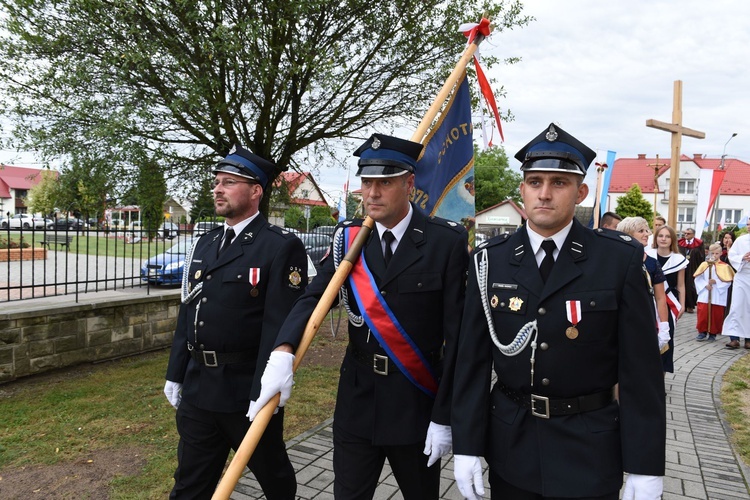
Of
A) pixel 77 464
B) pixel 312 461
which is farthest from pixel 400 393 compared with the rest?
pixel 77 464

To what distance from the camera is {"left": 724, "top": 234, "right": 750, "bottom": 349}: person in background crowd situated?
940 centimetres

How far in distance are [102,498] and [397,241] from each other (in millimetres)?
2832

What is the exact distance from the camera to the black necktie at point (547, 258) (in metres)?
2.19

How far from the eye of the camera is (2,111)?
6648 mm

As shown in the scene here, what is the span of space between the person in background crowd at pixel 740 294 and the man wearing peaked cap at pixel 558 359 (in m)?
9.12

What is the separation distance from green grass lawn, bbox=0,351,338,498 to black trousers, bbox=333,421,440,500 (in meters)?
1.81

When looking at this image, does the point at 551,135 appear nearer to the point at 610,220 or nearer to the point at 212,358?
the point at 212,358

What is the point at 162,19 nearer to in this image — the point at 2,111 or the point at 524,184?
the point at 2,111

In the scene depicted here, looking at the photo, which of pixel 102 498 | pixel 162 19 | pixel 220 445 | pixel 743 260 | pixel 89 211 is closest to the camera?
pixel 220 445

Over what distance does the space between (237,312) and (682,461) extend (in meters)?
4.00

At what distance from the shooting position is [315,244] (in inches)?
499

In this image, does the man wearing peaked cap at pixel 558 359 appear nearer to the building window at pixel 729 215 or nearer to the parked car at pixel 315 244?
the parked car at pixel 315 244

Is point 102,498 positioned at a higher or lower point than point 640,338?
Answer: lower

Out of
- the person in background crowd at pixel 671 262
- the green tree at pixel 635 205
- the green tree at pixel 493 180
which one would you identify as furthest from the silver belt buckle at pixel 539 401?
the green tree at pixel 493 180
